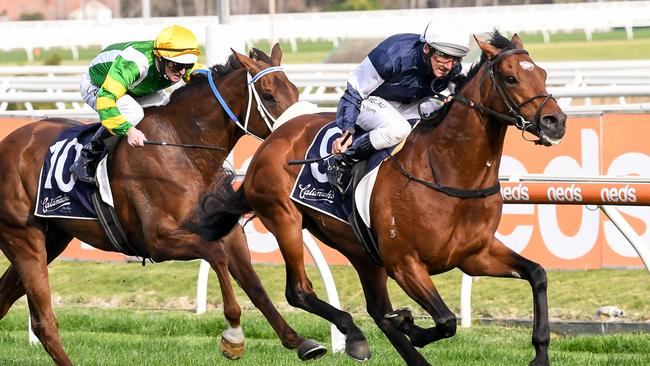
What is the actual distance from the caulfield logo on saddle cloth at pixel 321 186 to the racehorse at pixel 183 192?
1.08 ft

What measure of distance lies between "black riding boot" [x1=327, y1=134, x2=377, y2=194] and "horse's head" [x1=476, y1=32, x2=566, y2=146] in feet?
2.09

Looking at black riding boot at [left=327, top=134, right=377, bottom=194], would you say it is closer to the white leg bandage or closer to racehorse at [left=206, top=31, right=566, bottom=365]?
racehorse at [left=206, top=31, right=566, bottom=365]

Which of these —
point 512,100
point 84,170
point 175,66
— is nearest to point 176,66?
point 175,66

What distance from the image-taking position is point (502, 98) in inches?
205

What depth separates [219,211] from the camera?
623 cm

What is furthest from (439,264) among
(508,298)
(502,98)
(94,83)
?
(508,298)

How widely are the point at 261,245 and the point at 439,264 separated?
161 inches

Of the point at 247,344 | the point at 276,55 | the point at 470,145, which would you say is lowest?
the point at 247,344

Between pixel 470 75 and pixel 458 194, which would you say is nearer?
pixel 458 194

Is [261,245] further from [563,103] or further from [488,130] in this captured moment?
[488,130]

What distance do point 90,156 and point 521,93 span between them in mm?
2435

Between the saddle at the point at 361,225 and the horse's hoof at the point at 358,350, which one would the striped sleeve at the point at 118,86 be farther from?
the horse's hoof at the point at 358,350

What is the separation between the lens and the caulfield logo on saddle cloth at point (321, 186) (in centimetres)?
591

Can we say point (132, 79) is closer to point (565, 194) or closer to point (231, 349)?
point (231, 349)
